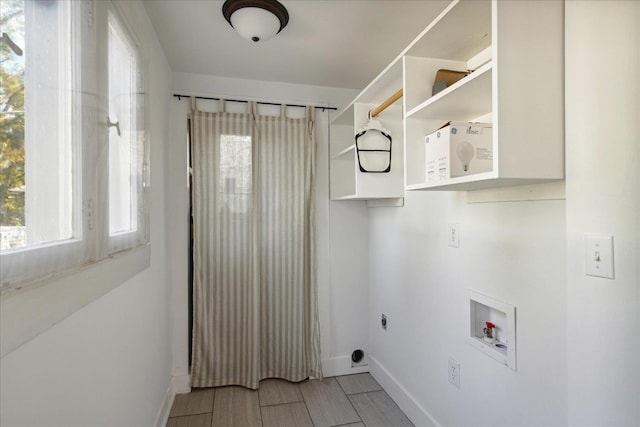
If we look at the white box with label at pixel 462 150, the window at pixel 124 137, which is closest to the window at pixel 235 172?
the window at pixel 124 137

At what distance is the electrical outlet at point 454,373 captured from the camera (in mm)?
1753

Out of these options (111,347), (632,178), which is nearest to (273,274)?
(111,347)

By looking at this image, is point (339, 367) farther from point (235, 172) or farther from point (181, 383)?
point (235, 172)

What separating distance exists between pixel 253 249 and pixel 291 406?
1135 mm

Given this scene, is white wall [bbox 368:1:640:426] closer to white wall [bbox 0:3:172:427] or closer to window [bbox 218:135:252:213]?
window [bbox 218:135:252:213]

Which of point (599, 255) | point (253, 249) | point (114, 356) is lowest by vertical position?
point (114, 356)

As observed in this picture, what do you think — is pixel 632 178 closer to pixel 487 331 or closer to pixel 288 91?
pixel 487 331

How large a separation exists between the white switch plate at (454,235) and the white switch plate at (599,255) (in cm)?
68

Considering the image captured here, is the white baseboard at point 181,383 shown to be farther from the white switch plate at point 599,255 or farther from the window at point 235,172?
the white switch plate at point 599,255

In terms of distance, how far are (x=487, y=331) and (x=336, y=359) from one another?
5.04ft

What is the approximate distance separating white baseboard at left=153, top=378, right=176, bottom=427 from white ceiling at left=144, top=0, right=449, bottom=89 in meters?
2.25

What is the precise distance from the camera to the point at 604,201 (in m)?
1.02

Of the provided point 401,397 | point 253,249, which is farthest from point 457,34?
point 401,397

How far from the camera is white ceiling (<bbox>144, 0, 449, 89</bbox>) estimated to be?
1.70 m
